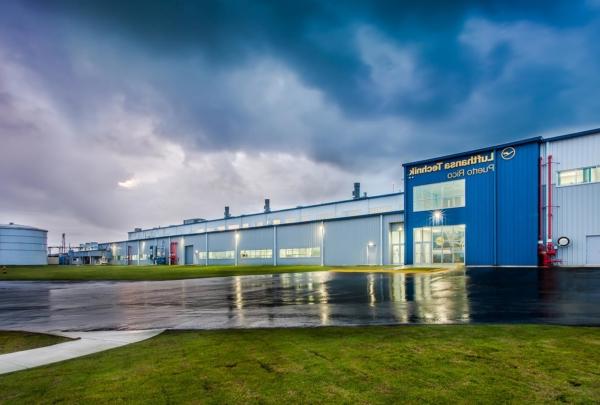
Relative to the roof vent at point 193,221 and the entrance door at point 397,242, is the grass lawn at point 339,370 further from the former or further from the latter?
the roof vent at point 193,221

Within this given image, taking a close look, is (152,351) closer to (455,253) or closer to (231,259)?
(455,253)

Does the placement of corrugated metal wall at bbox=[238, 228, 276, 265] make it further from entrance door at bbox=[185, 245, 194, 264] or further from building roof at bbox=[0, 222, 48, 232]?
building roof at bbox=[0, 222, 48, 232]

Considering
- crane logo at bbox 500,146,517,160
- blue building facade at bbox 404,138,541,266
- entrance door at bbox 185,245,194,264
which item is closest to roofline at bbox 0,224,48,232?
entrance door at bbox 185,245,194,264

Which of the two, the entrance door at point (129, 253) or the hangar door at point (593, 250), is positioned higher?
the hangar door at point (593, 250)

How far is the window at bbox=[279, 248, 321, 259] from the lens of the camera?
52.2 metres

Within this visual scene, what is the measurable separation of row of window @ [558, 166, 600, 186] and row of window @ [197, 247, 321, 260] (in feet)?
98.2

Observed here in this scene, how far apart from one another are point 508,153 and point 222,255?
51.2 metres

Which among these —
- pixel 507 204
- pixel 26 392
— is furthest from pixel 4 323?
pixel 507 204

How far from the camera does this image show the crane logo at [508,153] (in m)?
32.8

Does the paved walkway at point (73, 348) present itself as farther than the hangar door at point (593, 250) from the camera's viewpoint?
No

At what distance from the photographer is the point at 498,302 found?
12.2 meters

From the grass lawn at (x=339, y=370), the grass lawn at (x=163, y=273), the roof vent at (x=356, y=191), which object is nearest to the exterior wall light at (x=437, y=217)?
the grass lawn at (x=163, y=273)

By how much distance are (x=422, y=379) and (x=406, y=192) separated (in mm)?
38753

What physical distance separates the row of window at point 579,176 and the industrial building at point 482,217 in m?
0.07
